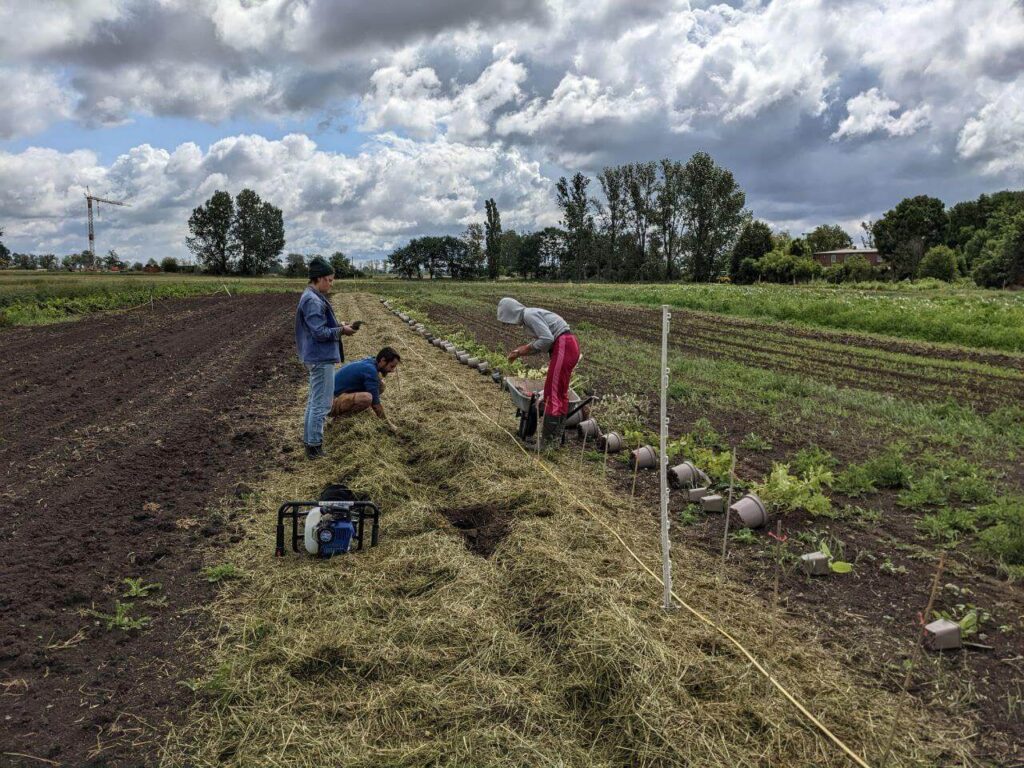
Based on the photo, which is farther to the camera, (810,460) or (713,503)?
(810,460)

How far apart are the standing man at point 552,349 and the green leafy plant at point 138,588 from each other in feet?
12.4

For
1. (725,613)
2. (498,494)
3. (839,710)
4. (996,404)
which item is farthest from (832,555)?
(996,404)

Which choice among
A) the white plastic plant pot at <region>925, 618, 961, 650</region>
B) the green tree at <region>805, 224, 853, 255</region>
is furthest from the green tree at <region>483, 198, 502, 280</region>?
the white plastic plant pot at <region>925, 618, 961, 650</region>

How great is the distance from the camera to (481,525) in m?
5.07

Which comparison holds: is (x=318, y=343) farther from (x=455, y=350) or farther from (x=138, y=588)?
(x=455, y=350)

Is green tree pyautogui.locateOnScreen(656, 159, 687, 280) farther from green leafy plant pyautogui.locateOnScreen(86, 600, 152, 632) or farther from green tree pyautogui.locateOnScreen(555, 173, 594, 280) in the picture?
green leafy plant pyautogui.locateOnScreen(86, 600, 152, 632)

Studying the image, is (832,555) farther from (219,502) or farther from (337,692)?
(219,502)

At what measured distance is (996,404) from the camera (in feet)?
30.0

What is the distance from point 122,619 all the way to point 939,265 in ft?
203

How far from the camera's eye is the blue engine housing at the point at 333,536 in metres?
4.43

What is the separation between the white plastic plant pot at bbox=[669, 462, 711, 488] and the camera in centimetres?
595

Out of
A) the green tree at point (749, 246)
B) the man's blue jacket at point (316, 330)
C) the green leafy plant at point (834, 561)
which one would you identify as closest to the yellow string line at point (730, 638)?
the green leafy plant at point (834, 561)

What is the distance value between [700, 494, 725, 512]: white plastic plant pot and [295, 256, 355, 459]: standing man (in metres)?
3.63

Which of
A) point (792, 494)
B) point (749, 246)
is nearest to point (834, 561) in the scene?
point (792, 494)
